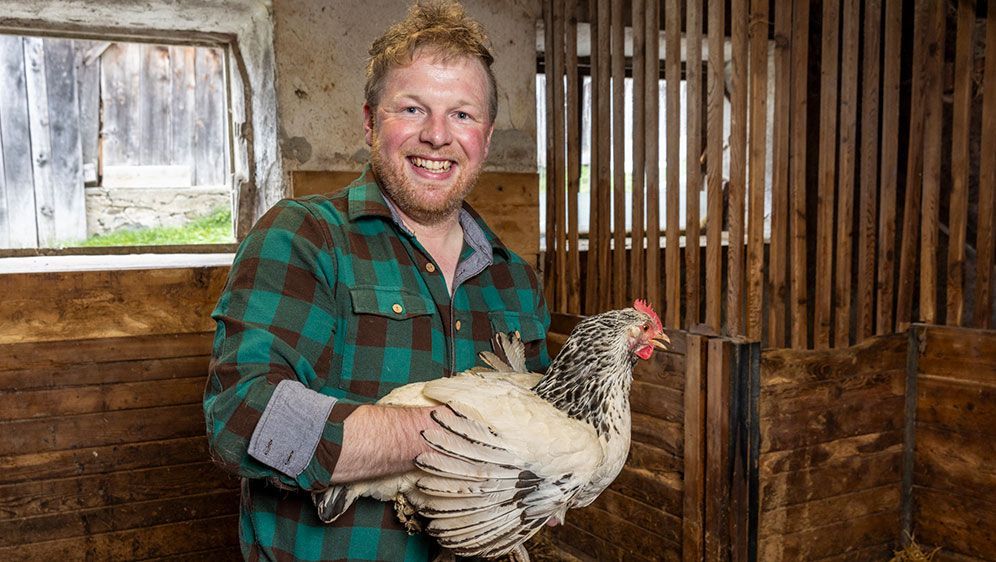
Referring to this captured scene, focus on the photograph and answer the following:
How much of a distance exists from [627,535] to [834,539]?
2.52 feet

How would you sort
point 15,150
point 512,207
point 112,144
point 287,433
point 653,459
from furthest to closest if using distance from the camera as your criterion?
point 112,144, point 15,150, point 512,207, point 653,459, point 287,433

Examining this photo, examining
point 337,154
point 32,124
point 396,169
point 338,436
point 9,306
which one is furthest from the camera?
point 32,124

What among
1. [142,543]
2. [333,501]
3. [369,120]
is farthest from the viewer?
[142,543]

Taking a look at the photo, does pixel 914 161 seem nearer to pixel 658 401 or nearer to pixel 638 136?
pixel 638 136

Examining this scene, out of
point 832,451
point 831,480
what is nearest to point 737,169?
point 832,451

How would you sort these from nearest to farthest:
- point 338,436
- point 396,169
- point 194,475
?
point 338,436
point 396,169
point 194,475

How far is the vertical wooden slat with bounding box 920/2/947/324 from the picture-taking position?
3.00 m

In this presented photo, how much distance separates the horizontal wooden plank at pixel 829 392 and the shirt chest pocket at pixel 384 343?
1.69m

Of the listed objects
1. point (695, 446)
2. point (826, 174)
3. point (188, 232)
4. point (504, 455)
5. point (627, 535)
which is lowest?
point (627, 535)

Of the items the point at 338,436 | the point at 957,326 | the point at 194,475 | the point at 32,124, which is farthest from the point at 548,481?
the point at 32,124

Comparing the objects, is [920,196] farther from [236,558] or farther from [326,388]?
[236,558]

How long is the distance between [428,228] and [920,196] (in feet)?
7.80

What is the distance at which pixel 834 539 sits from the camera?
303cm

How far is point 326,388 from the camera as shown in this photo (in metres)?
1.46
